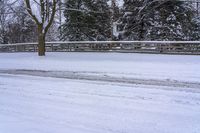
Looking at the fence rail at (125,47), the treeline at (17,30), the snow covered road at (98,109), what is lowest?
the snow covered road at (98,109)

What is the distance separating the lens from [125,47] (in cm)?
3478

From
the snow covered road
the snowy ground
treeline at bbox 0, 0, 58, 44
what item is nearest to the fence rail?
treeline at bbox 0, 0, 58, 44

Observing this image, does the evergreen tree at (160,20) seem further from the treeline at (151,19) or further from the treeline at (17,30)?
the treeline at (17,30)

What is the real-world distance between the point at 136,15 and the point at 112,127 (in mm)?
33311

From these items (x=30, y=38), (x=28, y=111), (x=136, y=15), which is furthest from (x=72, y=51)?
(x=28, y=111)

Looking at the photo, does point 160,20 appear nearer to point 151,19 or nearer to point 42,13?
point 151,19

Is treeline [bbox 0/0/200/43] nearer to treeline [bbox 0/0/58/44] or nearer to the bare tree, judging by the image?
the bare tree

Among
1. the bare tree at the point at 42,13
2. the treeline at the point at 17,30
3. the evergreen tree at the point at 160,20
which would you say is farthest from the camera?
the treeline at the point at 17,30

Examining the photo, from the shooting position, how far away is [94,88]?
12445 mm

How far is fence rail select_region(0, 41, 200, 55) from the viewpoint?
31.1 metres

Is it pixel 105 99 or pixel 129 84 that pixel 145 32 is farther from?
pixel 105 99

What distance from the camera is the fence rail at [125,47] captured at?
3112 cm

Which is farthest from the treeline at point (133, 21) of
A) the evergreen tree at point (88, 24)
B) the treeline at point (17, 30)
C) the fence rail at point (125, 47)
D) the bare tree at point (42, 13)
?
the treeline at point (17, 30)

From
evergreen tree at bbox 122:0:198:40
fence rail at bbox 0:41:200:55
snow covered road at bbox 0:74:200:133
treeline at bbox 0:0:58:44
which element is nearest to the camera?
snow covered road at bbox 0:74:200:133
